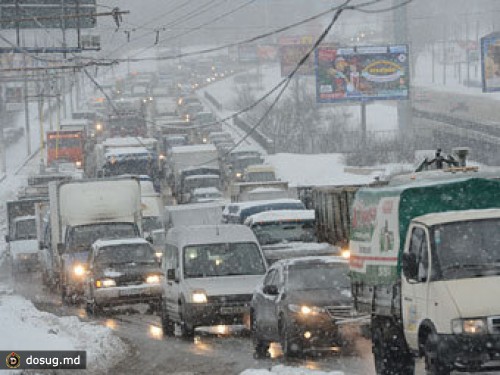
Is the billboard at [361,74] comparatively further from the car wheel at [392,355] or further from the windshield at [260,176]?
the car wheel at [392,355]

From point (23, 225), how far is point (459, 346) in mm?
35326

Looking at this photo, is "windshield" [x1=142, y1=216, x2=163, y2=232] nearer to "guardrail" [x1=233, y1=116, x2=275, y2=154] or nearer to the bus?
the bus

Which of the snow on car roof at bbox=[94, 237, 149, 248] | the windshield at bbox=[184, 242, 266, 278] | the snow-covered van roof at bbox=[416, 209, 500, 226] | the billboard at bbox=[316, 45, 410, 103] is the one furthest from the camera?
the billboard at bbox=[316, 45, 410, 103]

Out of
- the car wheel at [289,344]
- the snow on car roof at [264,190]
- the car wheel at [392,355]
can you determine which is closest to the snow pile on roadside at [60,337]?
the car wheel at [289,344]

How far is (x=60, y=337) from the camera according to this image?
20.0 meters

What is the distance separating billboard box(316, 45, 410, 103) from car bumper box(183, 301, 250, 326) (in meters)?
55.0

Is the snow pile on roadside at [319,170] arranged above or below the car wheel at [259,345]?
below

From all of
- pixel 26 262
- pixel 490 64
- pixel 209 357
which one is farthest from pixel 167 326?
pixel 490 64

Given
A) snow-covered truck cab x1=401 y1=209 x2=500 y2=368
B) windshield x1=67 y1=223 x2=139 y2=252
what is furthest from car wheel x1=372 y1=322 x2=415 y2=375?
windshield x1=67 y1=223 x2=139 y2=252

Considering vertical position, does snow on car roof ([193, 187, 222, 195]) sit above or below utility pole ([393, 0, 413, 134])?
below

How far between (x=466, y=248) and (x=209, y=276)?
9.50 m

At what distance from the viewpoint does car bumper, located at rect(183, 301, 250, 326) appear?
21.9 m

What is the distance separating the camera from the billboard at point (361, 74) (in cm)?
7631

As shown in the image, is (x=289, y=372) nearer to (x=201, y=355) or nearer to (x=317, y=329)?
(x=317, y=329)
